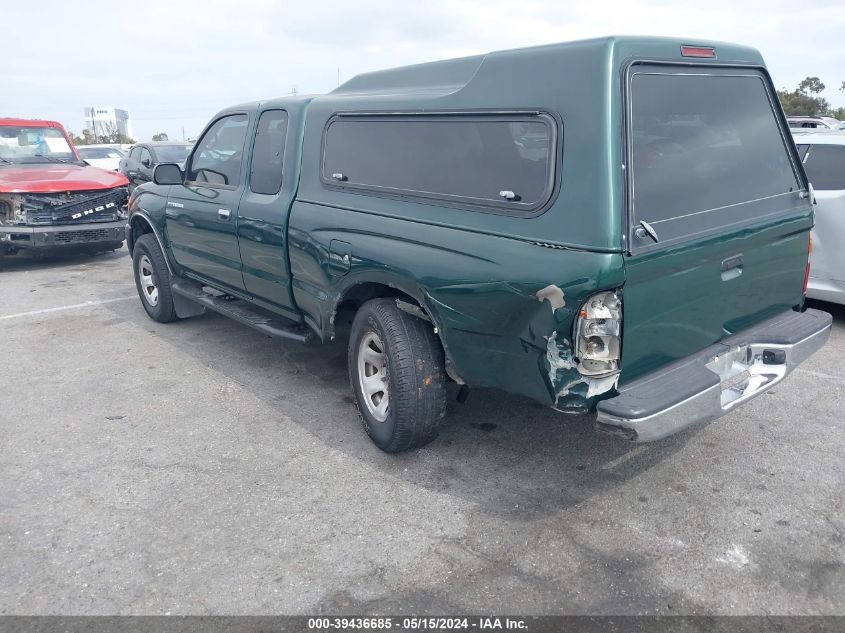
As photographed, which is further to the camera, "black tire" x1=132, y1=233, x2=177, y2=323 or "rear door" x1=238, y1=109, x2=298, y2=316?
"black tire" x1=132, y1=233, x2=177, y2=323

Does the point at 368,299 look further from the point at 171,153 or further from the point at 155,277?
the point at 171,153

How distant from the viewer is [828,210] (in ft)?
18.8

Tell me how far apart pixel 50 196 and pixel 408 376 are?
7.64 m

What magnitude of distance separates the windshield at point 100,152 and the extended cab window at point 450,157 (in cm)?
1818

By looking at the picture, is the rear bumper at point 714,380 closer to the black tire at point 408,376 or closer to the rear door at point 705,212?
the rear door at point 705,212

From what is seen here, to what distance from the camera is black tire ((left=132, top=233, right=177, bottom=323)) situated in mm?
6238

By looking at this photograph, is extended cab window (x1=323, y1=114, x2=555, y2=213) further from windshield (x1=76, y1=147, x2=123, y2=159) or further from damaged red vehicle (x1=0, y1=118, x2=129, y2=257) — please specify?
windshield (x1=76, y1=147, x2=123, y2=159)

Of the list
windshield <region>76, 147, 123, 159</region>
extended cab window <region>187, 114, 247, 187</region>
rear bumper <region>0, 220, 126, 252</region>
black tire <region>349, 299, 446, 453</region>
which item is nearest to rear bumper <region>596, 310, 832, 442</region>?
black tire <region>349, 299, 446, 453</region>

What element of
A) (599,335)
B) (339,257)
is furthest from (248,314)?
(599,335)

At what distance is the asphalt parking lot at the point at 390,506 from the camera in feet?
9.21

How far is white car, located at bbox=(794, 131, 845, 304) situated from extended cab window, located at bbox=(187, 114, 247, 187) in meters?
4.64

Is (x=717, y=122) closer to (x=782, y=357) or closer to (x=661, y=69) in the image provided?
(x=661, y=69)

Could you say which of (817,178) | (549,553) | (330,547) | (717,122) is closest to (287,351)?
(330,547)

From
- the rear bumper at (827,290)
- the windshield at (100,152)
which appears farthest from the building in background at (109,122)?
the rear bumper at (827,290)
